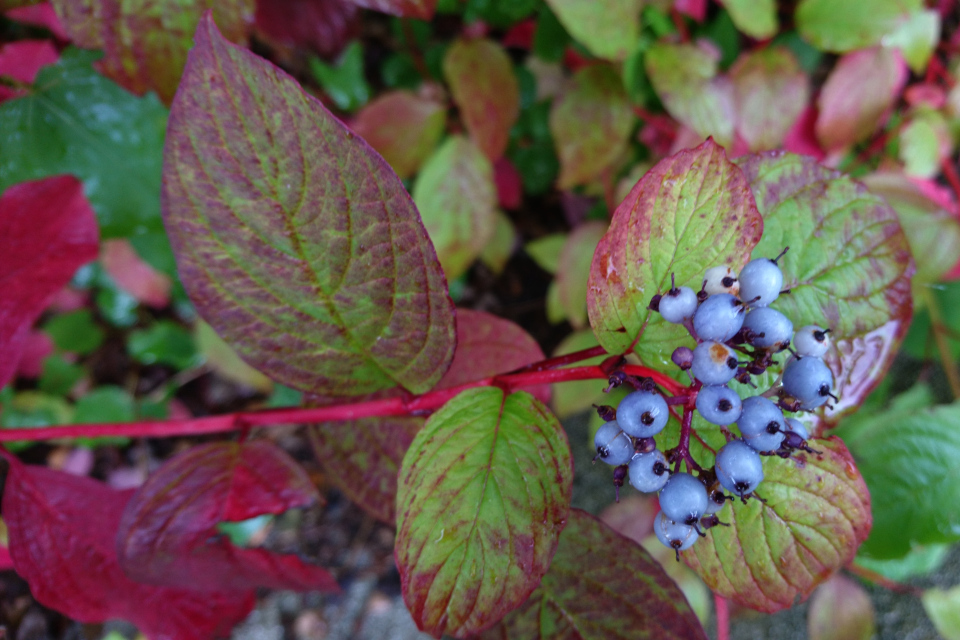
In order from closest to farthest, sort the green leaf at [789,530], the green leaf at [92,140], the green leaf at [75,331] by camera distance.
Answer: the green leaf at [789,530] → the green leaf at [92,140] → the green leaf at [75,331]

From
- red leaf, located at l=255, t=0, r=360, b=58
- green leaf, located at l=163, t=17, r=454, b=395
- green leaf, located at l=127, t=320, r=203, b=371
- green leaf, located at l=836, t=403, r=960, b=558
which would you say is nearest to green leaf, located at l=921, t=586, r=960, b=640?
green leaf, located at l=836, t=403, r=960, b=558

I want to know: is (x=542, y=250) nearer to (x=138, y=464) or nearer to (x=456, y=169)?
(x=456, y=169)

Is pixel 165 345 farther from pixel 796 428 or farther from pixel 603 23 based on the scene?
pixel 796 428

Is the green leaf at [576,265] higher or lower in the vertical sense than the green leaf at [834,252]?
lower

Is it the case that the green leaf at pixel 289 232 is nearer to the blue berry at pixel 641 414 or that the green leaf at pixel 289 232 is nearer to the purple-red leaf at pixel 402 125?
the blue berry at pixel 641 414

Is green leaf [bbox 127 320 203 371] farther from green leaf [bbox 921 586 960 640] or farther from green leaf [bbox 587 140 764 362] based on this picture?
green leaf [bbox 921 586 960 640]

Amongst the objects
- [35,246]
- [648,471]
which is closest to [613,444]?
[648,471]

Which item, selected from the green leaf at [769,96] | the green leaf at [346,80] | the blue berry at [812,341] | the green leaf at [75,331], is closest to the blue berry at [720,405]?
the blue berry at [812,341]
